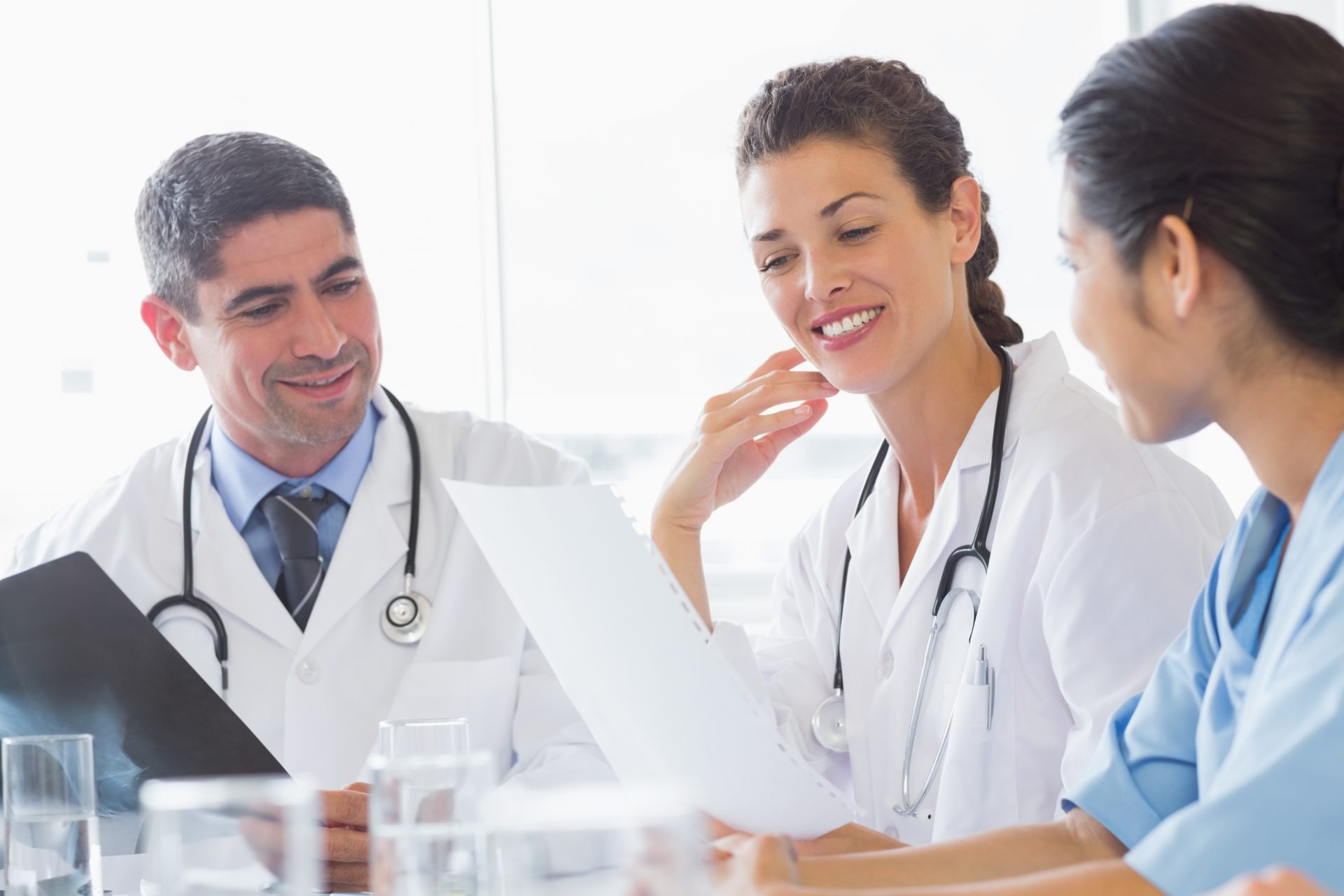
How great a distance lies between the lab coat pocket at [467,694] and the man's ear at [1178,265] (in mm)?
1095

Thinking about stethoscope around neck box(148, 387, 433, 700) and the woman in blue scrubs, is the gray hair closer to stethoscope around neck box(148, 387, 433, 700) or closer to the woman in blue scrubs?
stethoscope around neck box(148, 387, 433, 700)

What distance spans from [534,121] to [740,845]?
256cm

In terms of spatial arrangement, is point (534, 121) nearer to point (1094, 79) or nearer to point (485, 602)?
point (485, 602)

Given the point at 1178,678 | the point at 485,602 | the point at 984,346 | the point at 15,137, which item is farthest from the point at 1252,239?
the point at 15,137

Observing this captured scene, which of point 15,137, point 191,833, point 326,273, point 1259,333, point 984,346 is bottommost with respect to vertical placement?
point 191,833

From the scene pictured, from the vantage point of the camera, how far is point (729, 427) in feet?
5.63

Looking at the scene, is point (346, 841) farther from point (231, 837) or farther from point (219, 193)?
point (219, 193)

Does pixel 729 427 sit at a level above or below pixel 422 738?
above

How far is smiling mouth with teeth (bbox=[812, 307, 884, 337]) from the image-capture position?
159 cm

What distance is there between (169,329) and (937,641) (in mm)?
1221

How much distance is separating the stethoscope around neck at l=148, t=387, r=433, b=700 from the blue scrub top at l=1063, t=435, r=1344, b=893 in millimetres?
960

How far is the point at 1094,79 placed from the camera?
96 cm

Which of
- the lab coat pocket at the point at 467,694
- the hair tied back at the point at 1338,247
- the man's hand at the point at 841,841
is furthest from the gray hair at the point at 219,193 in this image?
the hair tied back at the point at 1338,247

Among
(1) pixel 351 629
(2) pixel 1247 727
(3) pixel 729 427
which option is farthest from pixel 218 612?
(2) pixel 1247 727
